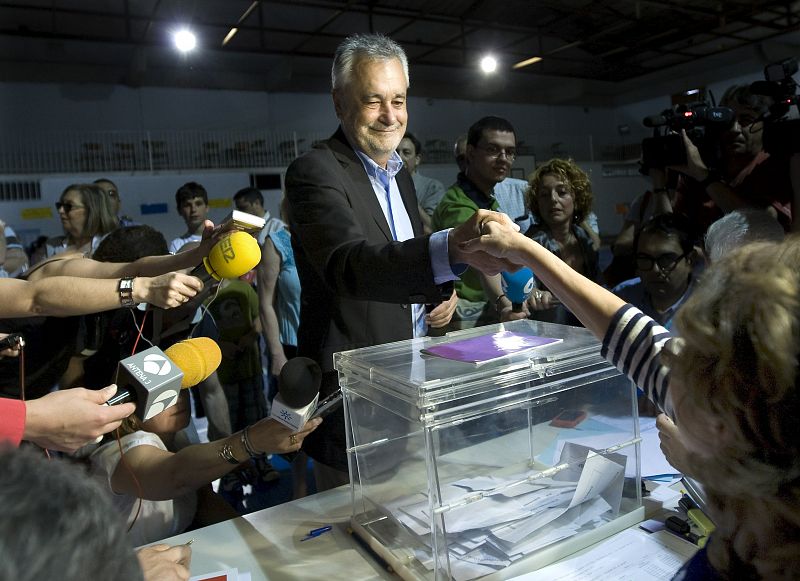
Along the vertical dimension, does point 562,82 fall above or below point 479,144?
above

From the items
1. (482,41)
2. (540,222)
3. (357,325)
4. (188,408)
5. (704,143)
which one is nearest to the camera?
(357,325)

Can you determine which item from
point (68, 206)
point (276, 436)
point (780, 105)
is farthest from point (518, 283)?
point (68, 206)

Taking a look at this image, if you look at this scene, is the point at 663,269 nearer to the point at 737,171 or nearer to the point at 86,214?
the point at 737,171

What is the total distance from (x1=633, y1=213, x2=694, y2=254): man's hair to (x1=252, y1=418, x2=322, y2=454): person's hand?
151 centimetres

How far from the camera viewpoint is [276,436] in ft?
3.96

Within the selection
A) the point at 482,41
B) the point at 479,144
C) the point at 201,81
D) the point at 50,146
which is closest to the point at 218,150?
the point at 201,81

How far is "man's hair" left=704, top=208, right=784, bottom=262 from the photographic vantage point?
5.80ft

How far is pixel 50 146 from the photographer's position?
302 inches

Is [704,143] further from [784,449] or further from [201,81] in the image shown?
[201,81]

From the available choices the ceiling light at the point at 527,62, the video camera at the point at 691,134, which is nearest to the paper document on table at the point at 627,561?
the video camera at the point at 691,134

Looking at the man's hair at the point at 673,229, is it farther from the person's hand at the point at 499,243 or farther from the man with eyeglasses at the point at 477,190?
the person's hand at the point at 499,243

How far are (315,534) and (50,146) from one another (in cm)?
816

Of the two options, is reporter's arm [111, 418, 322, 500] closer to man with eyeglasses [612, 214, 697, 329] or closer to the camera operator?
man with eyeglasses [612, 214, 697, 329]

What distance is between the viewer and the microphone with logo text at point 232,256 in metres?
1.20
